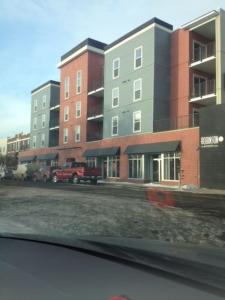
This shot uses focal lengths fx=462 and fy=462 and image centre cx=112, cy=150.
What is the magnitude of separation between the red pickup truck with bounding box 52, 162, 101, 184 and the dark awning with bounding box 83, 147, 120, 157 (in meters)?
3.85

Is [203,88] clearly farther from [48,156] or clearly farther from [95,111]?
[48,156]

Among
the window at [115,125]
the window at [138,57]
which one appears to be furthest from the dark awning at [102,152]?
the window at [138,57]

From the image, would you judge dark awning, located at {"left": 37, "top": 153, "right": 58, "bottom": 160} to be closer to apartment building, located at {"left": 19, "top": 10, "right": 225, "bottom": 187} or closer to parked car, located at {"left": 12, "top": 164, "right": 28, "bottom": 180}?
parked car, located at {"left": 12, "top": 164, "right": 28, "bottom": 180}

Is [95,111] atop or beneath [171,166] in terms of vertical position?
atop

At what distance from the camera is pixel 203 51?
38719mm

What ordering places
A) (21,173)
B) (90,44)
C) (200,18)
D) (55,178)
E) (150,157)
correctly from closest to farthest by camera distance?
1. (200,18)
2. (150,157)
3. (55,178)
4. (90,44)
5. (21,173)

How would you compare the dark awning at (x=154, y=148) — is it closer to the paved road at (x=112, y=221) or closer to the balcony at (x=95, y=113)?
the balcony at (x=95, y=113)

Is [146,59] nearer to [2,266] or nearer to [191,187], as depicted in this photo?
[191,187]

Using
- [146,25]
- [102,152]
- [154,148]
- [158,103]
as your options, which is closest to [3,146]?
[102,152]

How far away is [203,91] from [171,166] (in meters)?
6.81

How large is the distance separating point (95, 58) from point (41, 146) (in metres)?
18.4

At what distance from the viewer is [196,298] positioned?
161 cm

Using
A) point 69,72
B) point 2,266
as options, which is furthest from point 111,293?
point 69,72

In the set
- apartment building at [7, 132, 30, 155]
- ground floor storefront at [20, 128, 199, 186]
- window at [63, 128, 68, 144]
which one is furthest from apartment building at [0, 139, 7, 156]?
ground floor storefront at [20, 128, 199, 186]
